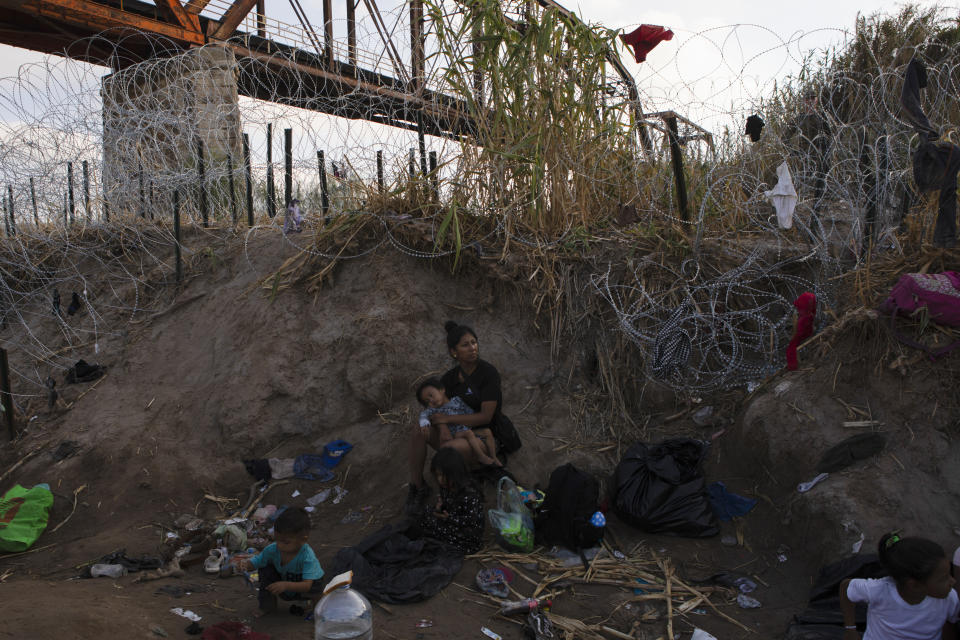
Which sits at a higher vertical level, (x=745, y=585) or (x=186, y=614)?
(x=186, y=614)

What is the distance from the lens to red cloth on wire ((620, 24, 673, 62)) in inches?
200

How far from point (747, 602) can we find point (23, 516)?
172 inches

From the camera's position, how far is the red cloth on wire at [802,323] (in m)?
3.96

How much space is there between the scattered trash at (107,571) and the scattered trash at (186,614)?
75cm

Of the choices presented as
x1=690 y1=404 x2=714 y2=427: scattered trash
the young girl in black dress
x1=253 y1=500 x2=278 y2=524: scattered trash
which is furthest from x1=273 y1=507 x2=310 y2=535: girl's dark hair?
x1=690 y1=404 x2=714 y2=427: scattered trash

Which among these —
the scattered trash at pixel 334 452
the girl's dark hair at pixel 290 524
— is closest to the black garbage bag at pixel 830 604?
the girl's dark hair at pixel 290 524

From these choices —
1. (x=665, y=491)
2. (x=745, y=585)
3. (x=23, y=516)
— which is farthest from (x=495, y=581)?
(x=23, y=516)

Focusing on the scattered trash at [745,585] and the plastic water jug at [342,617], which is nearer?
the plastic water jug at [342,617]

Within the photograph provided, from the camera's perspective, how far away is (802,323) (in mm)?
4023

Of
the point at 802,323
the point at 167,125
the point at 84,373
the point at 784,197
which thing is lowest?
the point at 84,373

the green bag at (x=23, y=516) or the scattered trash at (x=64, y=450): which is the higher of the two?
the scattered trash at (x=64, y=450)

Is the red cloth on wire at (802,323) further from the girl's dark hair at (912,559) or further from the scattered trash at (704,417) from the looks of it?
the girl's dark hair at (912,559)

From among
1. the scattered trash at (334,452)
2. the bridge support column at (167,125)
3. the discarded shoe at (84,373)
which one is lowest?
the scattered trash at (334,452)

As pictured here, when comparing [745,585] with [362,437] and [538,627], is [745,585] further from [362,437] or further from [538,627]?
[362,437]
